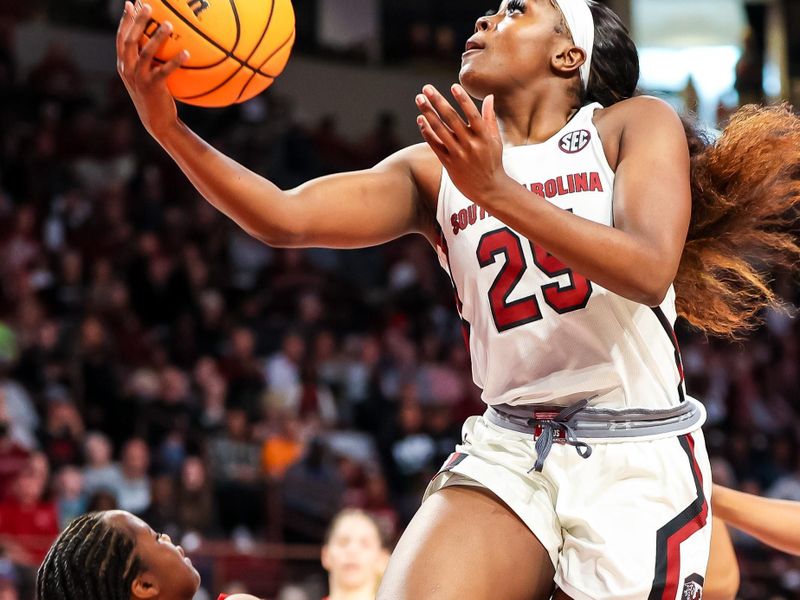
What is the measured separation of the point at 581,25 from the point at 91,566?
1684mm

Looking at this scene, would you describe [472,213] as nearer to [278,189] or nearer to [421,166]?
[421,166]

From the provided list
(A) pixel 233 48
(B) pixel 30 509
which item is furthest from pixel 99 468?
(A) pixel 233 48

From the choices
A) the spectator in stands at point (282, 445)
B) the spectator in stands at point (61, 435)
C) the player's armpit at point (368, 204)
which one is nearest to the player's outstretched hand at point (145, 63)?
the player's armpit at point (368, 204)

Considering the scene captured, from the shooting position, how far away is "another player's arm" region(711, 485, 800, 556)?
10.5ft

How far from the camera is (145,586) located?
2.67 m

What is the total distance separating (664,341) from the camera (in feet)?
8.59

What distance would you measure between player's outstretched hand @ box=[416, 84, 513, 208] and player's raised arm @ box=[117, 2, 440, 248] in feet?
1.88

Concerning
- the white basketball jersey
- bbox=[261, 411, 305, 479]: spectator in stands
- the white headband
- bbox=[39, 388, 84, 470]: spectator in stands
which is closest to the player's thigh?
the white basketball jersey

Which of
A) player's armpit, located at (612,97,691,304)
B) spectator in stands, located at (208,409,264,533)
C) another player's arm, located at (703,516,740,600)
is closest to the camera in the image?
player's armpit, located at (612,97,691,304)

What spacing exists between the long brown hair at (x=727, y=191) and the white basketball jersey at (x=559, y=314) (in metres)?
0.25

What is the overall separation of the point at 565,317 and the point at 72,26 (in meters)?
10.9

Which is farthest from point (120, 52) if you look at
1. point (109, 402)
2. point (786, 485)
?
point (786, 485)

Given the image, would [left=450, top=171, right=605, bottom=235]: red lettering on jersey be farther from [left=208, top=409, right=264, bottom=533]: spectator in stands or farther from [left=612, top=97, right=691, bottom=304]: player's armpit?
[left=208, top=409, right=264, bottom=533]: spectator in stands

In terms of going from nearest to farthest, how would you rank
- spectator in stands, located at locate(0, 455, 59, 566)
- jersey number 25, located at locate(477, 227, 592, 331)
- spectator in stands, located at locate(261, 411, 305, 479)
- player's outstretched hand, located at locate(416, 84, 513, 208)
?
player's outstretched hand, located at locate(416, 84, 513, 208), jersey number 25, located at locate(477, 227, 592, 331), spectator in stands, located at locate(0, 455, 59, 566), spectator in stands, located at locate(261, 411, 305, 479)
